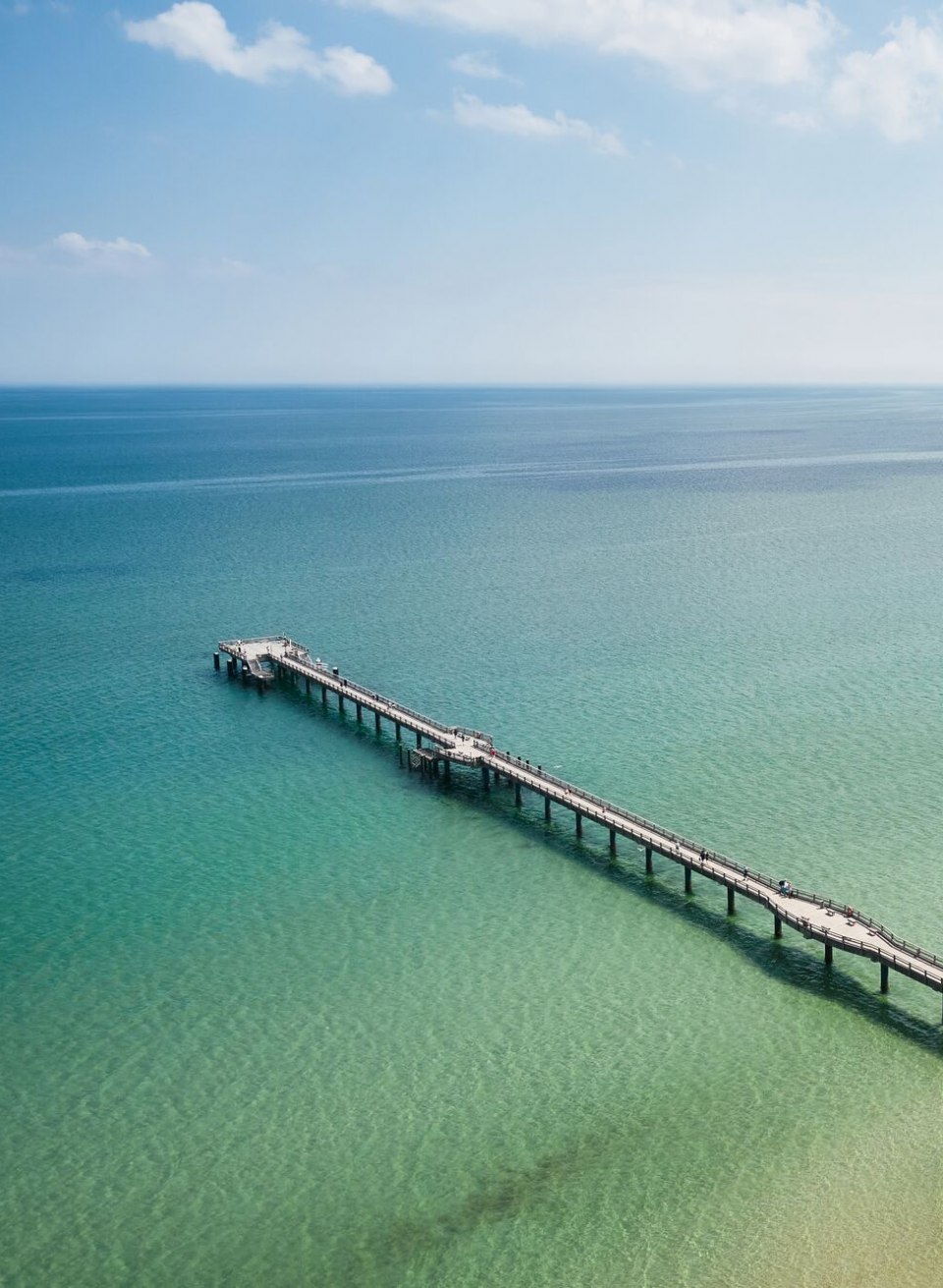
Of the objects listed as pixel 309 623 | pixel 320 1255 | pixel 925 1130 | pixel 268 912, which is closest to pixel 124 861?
pixel 268 912

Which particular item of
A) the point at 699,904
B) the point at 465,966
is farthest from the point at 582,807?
the point at 465,966

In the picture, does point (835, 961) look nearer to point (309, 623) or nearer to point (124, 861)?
point (124, 861)

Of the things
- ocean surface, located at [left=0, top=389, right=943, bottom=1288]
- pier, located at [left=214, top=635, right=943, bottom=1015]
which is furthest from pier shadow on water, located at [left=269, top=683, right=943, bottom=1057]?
pier, located at [left=214, top=635, right=943, bottom=1015]

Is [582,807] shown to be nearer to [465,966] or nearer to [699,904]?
[699,904]

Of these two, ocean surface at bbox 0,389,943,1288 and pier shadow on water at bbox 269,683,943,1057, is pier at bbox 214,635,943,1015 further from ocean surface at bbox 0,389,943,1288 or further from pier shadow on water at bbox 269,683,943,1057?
ocean surface at bbox 0,389,943,1288

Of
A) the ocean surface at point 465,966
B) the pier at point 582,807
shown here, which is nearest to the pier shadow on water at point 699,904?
the ocean surface at point 465,966

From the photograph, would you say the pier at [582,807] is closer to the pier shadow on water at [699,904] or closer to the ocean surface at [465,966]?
the pier shadow on water at [699,904]
